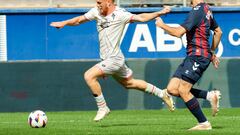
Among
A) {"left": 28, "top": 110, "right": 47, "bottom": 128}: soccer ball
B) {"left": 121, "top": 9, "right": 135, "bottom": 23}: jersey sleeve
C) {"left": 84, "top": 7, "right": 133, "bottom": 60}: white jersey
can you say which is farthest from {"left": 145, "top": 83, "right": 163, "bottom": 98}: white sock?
{"left": 28, "top": 110, "right": 47, "bottom": 128}: soccer ball

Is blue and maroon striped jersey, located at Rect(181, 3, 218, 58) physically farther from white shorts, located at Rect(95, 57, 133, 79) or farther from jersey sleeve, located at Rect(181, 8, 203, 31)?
white shorts, located at Rect(95, 57, 133, 79)

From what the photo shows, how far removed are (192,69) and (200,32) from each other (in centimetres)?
56

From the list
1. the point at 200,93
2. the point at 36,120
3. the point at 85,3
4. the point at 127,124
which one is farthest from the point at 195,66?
the point at 85,3

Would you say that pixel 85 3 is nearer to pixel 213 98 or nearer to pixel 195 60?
pixel 213 98

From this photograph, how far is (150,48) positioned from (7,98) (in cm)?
391

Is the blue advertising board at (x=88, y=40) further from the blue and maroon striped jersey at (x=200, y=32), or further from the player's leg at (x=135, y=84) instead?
the blue and maroon striped jersey at (x=200, y=32)

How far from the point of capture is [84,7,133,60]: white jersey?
1422 centimetres

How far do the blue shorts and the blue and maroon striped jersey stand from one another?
0.08m

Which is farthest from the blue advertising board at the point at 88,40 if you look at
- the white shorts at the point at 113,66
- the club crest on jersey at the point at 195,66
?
the club crest on jersey at the point at 195,66

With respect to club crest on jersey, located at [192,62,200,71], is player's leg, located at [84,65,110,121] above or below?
below

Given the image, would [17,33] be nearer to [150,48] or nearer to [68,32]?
[68,32]

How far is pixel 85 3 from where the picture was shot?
22.9 m

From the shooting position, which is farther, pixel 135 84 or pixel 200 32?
pixel 135 84

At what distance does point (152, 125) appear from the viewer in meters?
13.9
